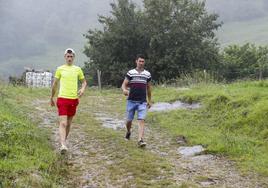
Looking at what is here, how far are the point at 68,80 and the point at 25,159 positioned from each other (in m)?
2.17

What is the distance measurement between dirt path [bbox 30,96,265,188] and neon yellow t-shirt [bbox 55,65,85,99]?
121 cm

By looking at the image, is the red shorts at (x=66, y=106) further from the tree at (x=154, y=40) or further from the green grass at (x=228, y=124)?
the tree at (x=154, y=40)

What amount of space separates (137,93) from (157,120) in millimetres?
4053

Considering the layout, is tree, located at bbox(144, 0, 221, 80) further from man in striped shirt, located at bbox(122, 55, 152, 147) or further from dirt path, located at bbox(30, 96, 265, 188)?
man in striped shirt, located at bbox(122, 55, 152, 147)

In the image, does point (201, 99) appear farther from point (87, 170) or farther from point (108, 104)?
point (87, 170)

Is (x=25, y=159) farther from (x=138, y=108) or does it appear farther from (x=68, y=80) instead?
(x=138, y=108)

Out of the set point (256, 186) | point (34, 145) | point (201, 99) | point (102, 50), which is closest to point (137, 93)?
point (34, 145)

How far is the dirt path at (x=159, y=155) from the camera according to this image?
8.44 m

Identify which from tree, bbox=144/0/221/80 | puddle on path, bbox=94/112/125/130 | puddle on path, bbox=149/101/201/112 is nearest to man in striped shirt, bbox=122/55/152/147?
puddle on path, bbox=94/112/125/130

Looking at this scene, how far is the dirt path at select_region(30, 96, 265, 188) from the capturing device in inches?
332

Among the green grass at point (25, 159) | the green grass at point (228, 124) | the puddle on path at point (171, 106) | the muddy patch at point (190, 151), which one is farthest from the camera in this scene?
the puddle on path at point (171, 106)

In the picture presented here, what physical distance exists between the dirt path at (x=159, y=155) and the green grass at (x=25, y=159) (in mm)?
337

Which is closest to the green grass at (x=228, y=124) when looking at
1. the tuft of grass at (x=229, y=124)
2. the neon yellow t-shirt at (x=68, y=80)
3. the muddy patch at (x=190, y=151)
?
the tuft of grass at (x=229, y=124)

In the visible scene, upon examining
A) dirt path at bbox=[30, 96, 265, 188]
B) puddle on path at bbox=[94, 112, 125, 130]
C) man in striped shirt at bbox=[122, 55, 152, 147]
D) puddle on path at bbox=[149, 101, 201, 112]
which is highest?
man in striped shirt at bbox=[122, 55, 152, 147]
